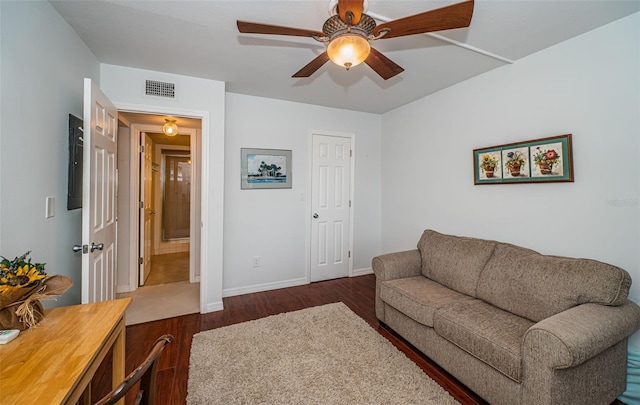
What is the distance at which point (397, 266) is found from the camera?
258 centimetres

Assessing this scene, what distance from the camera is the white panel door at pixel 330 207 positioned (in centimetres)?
375

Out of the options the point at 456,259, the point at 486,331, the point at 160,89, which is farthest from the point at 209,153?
the point at 486,331

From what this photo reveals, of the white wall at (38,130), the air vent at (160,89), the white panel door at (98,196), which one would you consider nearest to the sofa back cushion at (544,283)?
the white panel door at (98,196)

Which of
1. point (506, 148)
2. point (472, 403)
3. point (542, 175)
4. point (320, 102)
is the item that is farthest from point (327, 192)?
point (472, 403)

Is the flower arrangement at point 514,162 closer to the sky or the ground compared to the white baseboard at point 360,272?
closer to the sky

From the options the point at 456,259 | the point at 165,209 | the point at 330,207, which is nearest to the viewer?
the point at 456,259

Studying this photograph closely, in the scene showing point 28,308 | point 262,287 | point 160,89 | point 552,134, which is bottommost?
point 262,287

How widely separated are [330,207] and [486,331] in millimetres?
2498

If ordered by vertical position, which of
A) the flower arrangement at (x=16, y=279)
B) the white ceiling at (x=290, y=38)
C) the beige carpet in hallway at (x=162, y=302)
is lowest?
the beige carpet in hallway at (x=162, y=302)

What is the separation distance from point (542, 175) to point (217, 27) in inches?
111

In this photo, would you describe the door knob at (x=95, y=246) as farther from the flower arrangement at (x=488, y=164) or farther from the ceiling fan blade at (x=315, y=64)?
the flower arrangement at (x=488, y=164)

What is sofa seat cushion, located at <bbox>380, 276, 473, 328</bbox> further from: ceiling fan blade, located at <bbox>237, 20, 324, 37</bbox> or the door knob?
the door knob

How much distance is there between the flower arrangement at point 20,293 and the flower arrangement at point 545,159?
10.7 ft

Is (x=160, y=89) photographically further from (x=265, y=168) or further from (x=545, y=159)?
(x=545, y=159)
